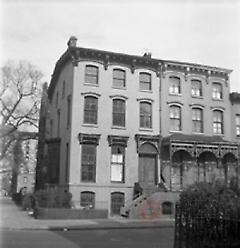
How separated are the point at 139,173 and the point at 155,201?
3.62 meters

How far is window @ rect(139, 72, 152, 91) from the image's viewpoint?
32.6 metres

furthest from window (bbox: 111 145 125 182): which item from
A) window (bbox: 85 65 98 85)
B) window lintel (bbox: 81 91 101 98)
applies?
window (bbox: 85 65 98 85)

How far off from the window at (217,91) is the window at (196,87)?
144 centimetres

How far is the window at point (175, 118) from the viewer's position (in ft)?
108

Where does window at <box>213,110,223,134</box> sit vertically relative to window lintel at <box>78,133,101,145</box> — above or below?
above

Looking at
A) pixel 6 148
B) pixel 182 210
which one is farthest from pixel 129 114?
pixel 182 210

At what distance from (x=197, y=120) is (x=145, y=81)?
19.6ft

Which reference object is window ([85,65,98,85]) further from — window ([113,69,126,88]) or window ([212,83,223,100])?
window ([212,83,223,100])

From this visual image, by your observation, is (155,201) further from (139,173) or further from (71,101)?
(71,101)

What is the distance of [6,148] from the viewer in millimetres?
37906

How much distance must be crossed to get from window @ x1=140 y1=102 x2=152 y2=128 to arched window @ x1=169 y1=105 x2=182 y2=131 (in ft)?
6.79

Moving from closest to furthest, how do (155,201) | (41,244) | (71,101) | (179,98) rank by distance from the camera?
1. (41,244)
2. (155,201)
3. (71,101)
4. (179,98)

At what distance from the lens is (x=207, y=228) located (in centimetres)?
763

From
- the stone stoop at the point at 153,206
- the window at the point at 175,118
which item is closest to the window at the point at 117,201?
the stone stoop at the point at 153,206
